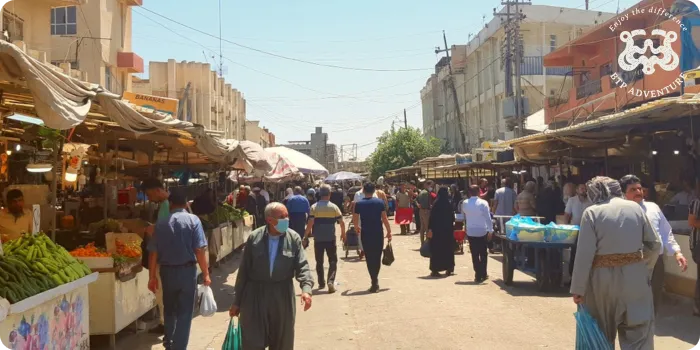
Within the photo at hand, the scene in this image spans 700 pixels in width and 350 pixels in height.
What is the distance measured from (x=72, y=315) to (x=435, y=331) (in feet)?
13.9

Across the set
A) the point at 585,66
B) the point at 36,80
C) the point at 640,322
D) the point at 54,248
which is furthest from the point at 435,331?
the point at 585,66

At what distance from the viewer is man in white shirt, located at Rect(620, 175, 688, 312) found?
23.1 ft

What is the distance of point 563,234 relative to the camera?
10.7 meters

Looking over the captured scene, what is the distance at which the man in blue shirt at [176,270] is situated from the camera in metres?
7.08

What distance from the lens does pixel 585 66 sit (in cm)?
2814

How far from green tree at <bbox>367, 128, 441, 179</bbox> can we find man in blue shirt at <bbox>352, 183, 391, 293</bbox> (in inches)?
1800

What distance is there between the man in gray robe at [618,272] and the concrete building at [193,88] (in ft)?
120

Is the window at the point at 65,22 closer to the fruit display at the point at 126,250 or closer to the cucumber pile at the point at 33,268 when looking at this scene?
the fruit display at the point at 126,250

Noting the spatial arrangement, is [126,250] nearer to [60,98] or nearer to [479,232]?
[60,98]

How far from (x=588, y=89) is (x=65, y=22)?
20.0 metres

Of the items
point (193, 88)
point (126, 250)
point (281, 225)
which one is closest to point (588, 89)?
point (126, 250)

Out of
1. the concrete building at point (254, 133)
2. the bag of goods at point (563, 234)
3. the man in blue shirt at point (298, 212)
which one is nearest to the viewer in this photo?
the bag of goods at point (563, 234)

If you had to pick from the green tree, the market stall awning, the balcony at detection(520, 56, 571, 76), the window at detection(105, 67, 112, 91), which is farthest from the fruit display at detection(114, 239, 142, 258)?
the green tree

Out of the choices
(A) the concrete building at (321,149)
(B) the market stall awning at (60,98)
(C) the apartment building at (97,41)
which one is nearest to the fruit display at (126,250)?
(B) the market stall awning at (60,98)
